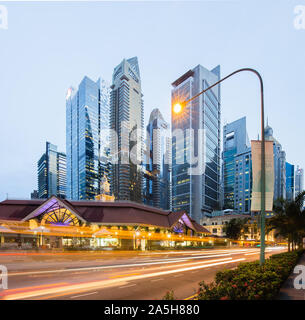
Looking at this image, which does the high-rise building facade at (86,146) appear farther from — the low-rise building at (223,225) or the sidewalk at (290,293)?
the sidewalk at (290,293)

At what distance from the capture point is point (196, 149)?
520ft

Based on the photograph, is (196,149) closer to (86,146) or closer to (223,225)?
(223,225)

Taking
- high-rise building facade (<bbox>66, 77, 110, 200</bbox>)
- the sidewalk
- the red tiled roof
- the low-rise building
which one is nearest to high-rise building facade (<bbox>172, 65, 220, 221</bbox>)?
the low-rise building

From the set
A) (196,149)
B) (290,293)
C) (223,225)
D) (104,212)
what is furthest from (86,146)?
(290,293)

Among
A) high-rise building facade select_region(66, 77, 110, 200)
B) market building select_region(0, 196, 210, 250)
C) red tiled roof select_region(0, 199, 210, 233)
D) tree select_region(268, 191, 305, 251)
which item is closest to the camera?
tree select_region(268, 191, 305, 251)

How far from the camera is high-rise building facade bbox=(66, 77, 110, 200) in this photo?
180 m

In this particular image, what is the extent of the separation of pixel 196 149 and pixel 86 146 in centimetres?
8919

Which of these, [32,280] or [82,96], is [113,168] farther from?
[32,280]

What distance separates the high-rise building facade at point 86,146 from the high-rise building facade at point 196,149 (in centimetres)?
6593

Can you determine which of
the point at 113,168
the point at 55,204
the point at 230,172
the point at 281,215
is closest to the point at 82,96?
the point at 113,168

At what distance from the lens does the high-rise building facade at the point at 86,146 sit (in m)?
180

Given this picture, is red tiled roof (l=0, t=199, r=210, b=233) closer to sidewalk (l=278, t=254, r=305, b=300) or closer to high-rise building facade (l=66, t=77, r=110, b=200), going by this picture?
sidewalk (l=278, t=254, r=305, b=300)

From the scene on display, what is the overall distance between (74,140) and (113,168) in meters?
42.1

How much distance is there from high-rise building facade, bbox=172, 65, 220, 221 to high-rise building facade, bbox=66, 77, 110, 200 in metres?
65.9
